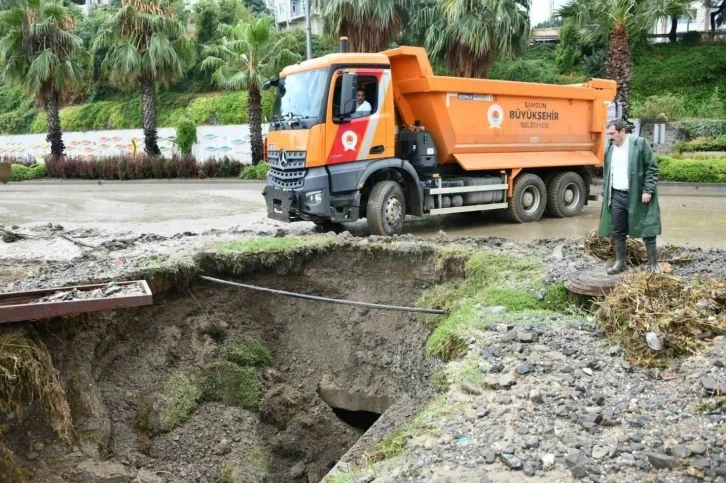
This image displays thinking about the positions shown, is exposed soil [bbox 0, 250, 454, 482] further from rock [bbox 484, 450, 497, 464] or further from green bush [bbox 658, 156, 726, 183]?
green bush [bbox 658, 156, 726, 183]

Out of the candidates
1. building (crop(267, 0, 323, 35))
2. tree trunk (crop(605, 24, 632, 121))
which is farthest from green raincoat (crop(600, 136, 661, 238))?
building (crop(267, 0, 323, 35))

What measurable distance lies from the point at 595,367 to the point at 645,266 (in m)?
2.28

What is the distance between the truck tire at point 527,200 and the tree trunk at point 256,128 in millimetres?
14955

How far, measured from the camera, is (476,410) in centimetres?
416

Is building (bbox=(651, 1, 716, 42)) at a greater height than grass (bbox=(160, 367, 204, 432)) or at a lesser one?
greater

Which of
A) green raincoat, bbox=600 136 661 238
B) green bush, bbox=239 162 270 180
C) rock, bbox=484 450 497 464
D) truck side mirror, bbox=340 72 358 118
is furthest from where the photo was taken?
green bush, bbox=239 162 270 180

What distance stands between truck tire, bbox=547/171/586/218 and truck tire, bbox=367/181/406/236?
387 cm

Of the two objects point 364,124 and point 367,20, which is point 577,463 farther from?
point 367,20

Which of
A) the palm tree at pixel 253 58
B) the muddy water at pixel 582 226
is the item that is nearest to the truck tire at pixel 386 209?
the muddy water at pixel 582 226

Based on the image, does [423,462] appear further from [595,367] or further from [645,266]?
[645,266]

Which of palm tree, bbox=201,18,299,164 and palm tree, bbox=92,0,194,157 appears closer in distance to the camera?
palm tree, bbox=201,18,299,164

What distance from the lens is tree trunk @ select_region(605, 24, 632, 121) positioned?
18781mm

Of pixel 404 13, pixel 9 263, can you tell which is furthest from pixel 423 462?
pixel 404 13

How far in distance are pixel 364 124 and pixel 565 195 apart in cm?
539
